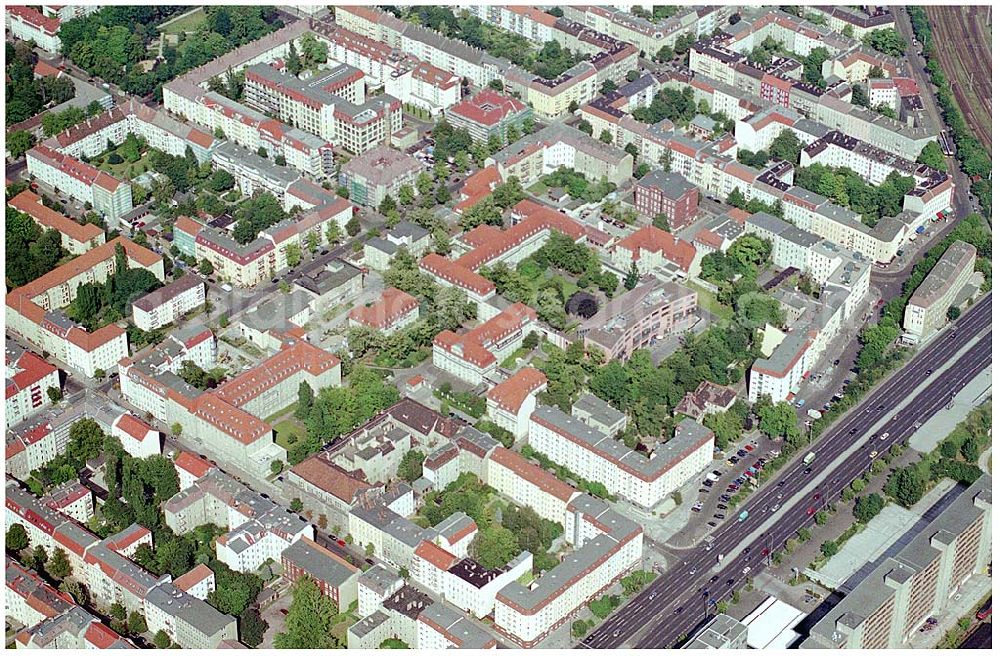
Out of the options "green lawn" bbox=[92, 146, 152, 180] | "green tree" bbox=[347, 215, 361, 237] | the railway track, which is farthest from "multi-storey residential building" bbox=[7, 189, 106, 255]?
the railway track

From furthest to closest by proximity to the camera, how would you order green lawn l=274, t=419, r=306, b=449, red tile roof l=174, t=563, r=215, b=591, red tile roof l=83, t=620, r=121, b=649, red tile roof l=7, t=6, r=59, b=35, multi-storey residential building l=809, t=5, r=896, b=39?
multi-storey residential building l=809, t=5, r=896, b=39 → red tile roof l=7, t=6, r=59, b=35 → green lawn l=274, t=419, r=306, b=449 → red tile roof l=174, t=563, r=215, b=591 → red tile roof l=83, t=620, r=121, b=649

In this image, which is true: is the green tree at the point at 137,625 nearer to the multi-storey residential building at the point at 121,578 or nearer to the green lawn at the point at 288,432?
the multi-storey residential building at the point at 121,578

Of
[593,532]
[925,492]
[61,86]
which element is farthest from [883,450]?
[61,86]

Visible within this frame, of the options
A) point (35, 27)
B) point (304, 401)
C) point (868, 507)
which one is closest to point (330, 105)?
point (35, 27)

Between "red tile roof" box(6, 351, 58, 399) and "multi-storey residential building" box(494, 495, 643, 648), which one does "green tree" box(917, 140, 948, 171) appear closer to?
"multi-storey residential building" box(494, 495, 643, 648)

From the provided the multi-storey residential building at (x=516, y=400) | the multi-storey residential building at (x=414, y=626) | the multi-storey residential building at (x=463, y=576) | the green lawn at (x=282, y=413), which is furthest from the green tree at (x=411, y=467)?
the multi-storey residential building at (x=414, y=626)

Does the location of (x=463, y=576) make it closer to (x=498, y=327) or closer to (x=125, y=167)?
(x=498, y=327)

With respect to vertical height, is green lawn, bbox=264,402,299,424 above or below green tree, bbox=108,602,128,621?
below

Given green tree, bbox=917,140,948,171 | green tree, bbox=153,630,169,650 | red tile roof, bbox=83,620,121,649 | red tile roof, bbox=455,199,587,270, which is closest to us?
red tile roof, bbox=83,620,121,649
